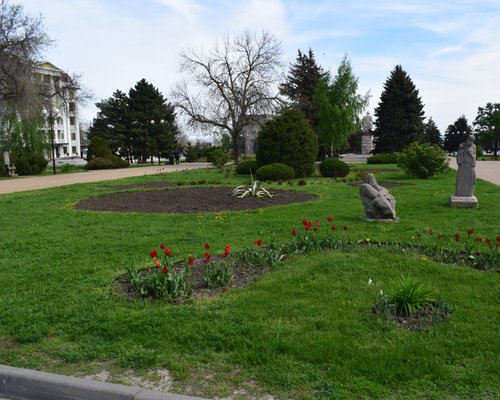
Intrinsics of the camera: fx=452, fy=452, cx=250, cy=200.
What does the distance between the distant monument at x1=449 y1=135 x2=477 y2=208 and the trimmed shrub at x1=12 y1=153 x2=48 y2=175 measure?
98.0ft

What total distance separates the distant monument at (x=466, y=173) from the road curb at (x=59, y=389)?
9166mm

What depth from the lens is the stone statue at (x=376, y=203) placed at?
28.0 ft

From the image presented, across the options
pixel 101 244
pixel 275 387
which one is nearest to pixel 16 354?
pixel 275 387

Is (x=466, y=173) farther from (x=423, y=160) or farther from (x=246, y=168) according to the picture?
(x=246, y=168)

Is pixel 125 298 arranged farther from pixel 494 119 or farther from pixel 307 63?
pixel 494 119

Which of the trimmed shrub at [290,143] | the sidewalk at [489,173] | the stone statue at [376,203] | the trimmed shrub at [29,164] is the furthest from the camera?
the trimmed shrub at [29,164]

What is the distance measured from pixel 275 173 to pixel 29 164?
2145 centimetres

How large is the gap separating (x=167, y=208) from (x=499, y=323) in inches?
342

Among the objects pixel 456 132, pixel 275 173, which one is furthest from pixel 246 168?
pixel 456 132

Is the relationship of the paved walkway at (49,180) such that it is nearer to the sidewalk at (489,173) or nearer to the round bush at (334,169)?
the round bush at (334,169)

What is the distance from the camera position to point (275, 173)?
1886 cm

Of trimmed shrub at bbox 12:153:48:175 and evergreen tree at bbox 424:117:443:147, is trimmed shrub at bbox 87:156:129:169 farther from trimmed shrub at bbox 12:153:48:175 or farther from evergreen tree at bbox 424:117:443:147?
evergreen tree at bbox 424:117:443:147

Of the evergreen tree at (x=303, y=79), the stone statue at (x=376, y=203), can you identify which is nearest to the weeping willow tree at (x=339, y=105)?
the evergreen tree at (x=303, y=79)

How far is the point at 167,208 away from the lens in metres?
11.4
